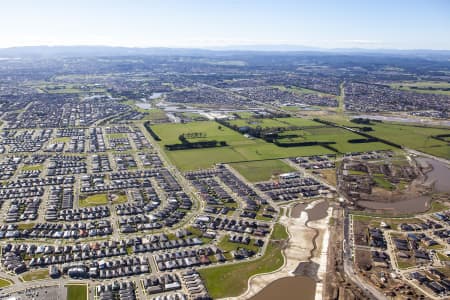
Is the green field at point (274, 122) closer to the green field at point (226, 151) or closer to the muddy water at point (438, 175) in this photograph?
the green field at point (226, 151)

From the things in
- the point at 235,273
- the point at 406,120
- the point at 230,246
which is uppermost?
the point at 406,120

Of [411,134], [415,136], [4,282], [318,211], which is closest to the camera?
[4,282]

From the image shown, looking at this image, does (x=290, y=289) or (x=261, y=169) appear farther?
(x=261, y=169)

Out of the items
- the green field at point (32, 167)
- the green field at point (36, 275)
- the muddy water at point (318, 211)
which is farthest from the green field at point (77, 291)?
the green field at point (32, 167)

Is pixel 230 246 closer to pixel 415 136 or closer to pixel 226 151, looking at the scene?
pixel 226 151

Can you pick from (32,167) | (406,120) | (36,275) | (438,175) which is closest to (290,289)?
(36,275)

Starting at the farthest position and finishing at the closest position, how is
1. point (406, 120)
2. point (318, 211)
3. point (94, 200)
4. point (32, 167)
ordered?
point (406, 120)
point (32, 167)
point (94, 200)
point (318, 211)
